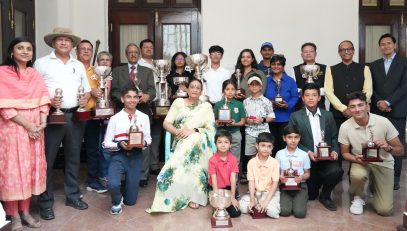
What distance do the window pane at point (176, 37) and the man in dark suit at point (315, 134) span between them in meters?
2.83

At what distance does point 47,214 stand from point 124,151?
2.77 feet

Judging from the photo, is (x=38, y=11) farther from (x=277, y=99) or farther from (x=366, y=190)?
(x=366, y=190)

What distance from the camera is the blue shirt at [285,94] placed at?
429 centimetres

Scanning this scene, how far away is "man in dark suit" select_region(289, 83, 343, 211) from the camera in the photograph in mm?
3701

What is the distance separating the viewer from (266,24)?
595 centimetres

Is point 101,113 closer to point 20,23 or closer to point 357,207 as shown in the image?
point 20,23

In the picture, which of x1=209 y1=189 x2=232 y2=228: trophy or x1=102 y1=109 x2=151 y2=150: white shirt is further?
x1=102 y1=109 x2=151 y2=150: white shirt

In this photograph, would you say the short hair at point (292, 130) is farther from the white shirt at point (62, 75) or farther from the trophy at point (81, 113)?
the white shirt at point (62, 75)

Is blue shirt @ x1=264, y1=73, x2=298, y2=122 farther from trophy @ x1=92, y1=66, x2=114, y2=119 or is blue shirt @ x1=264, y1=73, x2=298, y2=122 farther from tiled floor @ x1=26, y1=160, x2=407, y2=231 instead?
trophy @ x1=92, y1=66, x2=114, y2=119

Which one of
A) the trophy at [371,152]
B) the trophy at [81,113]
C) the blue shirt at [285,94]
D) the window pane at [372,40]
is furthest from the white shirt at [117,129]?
the window pane at [372,40]

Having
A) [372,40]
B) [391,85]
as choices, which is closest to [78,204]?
[391,85]

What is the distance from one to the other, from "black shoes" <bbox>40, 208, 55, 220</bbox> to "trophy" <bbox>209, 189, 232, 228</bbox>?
139 centimetres

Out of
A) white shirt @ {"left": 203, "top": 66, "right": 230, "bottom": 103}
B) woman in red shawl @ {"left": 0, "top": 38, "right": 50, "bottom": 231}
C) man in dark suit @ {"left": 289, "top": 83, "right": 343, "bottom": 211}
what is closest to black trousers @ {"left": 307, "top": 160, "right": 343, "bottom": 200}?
man in dark suit @ {"left": 289, "top": 83, "right": 343, "bottom": 211}

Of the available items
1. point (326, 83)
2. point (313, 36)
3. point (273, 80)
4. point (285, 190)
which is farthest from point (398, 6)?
point (285, 190)
